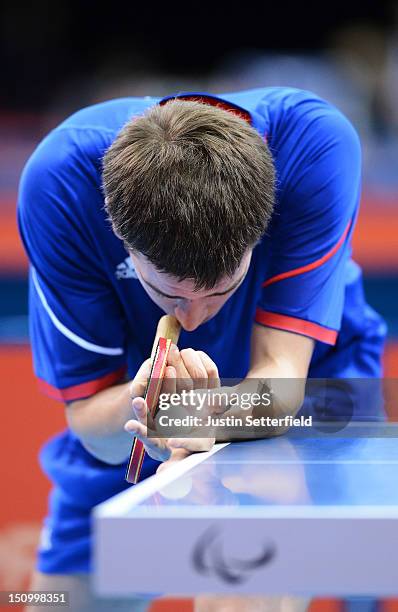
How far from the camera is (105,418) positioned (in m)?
1.41

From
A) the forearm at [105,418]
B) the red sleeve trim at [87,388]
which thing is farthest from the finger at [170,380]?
the red sleeve trim at [87,388]

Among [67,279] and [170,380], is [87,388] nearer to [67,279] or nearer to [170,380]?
[67,279]

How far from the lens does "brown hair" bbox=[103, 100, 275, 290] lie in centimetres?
108

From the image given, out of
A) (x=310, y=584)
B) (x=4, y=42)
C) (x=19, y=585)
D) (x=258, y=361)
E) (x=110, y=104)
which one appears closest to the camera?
(x=310, y=584)

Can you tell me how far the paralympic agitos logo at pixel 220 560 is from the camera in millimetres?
685

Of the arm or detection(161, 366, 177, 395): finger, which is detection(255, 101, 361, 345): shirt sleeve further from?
detection(161, 366, 177, 395): finger

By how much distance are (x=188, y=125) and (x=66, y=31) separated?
5.70m

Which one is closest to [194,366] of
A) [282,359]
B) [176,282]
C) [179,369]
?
[179,369]

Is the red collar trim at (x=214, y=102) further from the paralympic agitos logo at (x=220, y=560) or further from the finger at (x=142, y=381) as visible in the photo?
the paralympic agitos logo at (x=220, y=560)

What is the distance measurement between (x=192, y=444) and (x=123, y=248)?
16.4 inches

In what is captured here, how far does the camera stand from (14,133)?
17.6 ft

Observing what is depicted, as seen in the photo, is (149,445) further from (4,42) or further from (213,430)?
(4,42)

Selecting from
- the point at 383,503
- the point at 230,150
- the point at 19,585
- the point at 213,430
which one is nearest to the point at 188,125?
the point at 230,150

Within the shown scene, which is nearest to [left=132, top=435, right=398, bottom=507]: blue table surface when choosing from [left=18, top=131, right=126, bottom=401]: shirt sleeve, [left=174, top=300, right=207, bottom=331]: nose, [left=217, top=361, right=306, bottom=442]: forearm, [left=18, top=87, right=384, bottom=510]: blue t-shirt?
[left=217, top=361, right=306, bottom=442]: forearm
